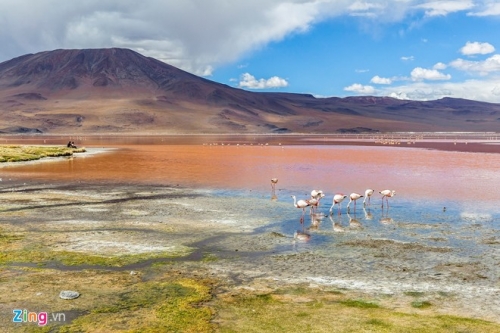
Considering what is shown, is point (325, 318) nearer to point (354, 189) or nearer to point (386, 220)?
point (386, 220)

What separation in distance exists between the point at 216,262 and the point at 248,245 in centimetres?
207

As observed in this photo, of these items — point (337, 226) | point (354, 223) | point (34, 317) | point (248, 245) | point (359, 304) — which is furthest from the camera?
point (354, 223)

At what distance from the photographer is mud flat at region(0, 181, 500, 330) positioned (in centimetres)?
1038

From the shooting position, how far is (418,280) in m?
11.6

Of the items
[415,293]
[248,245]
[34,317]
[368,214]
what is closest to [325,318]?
[415,293]

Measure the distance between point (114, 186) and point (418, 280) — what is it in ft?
69.4

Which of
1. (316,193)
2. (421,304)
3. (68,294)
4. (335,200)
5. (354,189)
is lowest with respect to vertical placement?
(421,304)

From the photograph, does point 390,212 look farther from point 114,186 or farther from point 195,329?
point 114,186

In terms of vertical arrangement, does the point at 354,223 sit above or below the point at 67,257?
below

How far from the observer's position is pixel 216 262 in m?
13.2

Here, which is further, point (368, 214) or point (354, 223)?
point (368, 214)

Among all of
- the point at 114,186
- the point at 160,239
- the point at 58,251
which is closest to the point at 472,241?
the point at 160,239

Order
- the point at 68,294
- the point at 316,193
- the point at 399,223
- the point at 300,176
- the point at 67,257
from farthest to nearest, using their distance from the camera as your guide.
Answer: the point at 300,176
the point at 316,193
the point at 399,223
the point at 67,257
the point at 68,294

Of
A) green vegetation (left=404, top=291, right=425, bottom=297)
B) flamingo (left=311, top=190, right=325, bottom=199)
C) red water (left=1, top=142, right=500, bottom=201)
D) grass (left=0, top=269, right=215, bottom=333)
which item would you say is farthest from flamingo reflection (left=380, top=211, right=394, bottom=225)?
grass (left=0, top=269, right=215, bottom=333)
